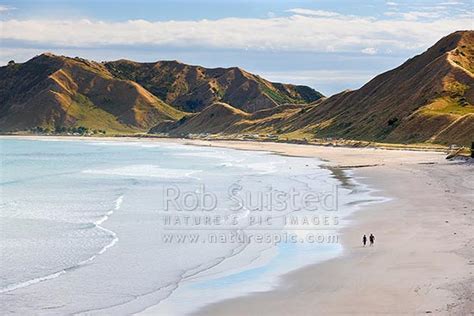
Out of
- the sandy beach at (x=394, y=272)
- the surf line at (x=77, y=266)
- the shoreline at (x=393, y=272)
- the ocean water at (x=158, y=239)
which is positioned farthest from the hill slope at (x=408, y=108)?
the surf line at (x=77, y=266)

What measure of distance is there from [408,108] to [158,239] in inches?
4136

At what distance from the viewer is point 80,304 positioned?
60.7 feet

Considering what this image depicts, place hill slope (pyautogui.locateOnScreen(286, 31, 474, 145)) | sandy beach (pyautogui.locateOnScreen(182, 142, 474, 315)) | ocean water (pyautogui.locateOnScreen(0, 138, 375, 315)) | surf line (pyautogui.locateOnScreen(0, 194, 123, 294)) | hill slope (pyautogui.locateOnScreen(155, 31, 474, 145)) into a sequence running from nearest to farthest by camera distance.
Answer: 1. sandy beach (pyautogui.locateOnScreen(182, 142, 474, 315))
2. ocean water (pyautogui.locateOnScreen(0, 138, 375, 315))
3. surf line (pyautogui.locateOnScreen(0, 194, 123, 294))
4. hill slope (pyautogui.locateOnScreen(286, 31, 474, 145))
5. hill slope (pyautogui.locateOnScreen(155, 31, 474, 145))

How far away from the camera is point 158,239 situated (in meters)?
28.8

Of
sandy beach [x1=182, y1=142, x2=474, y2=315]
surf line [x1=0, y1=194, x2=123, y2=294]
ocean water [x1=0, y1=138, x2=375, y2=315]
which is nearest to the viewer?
sandy beach [x1=182, y1=142, x2=474, y2=315]

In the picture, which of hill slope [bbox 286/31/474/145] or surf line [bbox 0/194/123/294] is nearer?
surf line [bbox 0/194/123/294]

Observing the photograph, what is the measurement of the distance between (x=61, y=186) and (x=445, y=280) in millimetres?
40499

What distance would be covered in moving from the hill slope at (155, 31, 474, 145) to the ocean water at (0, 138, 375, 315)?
53.4 metres

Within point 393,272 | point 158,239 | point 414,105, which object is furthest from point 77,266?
point 414,105

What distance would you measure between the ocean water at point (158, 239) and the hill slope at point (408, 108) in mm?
53448

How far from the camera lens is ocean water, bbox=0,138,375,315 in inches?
776

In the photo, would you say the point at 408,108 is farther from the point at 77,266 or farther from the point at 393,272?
the point at 77,266

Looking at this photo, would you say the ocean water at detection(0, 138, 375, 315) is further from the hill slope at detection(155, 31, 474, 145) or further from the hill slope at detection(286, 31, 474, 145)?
the hill slope at detection(155, 31, 474, 145)

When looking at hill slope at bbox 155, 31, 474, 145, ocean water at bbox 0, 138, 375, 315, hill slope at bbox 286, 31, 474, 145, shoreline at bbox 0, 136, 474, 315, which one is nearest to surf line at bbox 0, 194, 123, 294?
ocean water at bbox 0, 138, 375, 315
